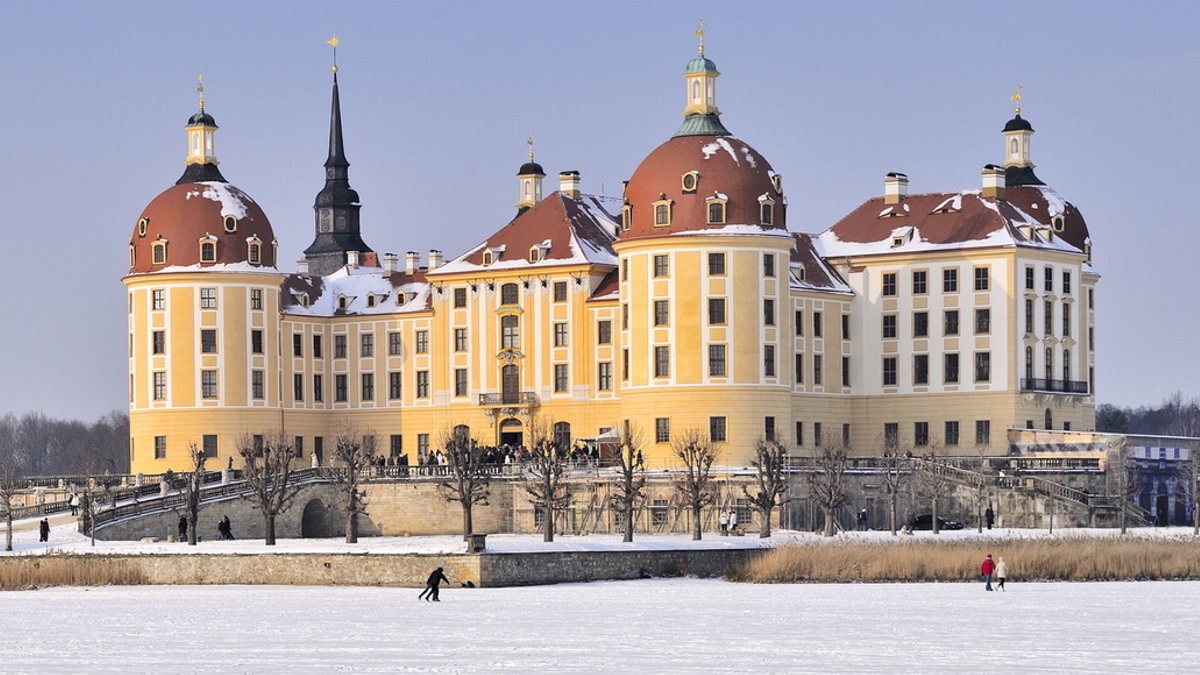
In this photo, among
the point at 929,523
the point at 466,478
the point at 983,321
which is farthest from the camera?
the point at 983,321

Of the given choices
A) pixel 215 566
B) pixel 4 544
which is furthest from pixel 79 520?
pixel 215 566

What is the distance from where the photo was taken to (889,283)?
10388 cm

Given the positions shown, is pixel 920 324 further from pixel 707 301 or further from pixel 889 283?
pixel 707 301

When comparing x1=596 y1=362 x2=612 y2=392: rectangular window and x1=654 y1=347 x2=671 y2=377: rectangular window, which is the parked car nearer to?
x1=654 y1=347 x2=671 y2=377: rectangular window

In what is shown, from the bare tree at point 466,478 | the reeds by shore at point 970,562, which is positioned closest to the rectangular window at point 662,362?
the bare tree at point 466,478

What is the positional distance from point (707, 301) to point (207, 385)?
20.1 m

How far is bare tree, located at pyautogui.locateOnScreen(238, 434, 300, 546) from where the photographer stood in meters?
84.1

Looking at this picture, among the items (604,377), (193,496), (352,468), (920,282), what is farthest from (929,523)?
(193,496)

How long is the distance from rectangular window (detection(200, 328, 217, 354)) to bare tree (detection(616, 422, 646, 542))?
16.4m

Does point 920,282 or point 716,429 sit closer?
point 716,429

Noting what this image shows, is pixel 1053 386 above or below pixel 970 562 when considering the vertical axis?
above

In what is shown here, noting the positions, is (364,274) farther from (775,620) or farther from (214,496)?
(775,620)

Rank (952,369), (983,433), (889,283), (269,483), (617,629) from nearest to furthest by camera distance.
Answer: (617,629) < (269,483) < (983,433) < (952,369) < (889,283)

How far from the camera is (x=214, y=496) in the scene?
91062 millimetres
